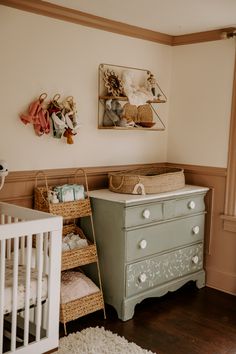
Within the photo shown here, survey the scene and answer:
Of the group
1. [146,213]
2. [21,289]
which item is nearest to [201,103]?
[146,213]

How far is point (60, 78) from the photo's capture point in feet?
10.6

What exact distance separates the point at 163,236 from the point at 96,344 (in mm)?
987

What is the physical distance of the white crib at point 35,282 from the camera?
2.29 meters

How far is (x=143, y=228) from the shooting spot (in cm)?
321

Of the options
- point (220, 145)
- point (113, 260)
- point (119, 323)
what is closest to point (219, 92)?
point (220, 145)

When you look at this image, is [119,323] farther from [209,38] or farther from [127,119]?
[209,38]

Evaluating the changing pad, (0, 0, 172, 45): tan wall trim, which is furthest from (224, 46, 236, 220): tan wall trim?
the changing pad

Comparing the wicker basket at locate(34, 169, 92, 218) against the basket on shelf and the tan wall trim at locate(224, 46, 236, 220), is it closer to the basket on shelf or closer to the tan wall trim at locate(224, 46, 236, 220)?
the basket on shelf

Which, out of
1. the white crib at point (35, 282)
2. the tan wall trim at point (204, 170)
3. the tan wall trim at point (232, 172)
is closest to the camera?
the white crib at point (35, 282)

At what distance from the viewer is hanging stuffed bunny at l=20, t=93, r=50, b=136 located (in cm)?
301

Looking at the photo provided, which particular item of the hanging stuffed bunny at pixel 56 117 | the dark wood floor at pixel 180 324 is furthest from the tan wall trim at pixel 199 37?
the dark wood floor at pixel 180 324

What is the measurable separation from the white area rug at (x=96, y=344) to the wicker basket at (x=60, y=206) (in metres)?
0.79

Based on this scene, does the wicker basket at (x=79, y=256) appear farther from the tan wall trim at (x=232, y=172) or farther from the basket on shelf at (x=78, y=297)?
the tan wall trim at (x=232, y=172)

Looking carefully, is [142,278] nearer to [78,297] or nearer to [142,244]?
[142,244]
